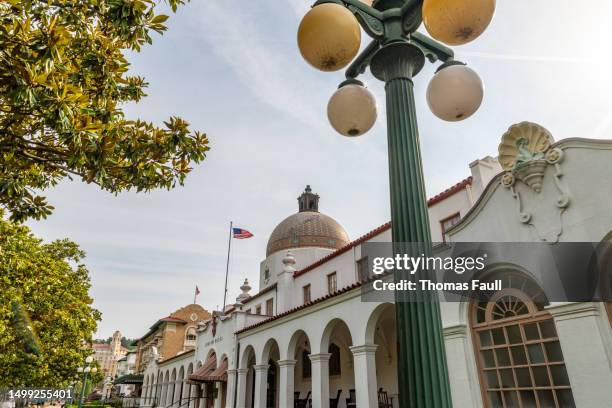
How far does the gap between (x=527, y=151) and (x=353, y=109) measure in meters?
5.98

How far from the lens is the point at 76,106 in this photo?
4.26m

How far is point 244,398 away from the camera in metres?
18.5

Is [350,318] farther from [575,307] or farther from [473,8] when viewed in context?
[473,8]

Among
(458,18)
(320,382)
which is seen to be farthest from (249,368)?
(458,18)

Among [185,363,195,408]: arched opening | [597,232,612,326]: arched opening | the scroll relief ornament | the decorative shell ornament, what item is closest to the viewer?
[597,232,612,326]: arched opening

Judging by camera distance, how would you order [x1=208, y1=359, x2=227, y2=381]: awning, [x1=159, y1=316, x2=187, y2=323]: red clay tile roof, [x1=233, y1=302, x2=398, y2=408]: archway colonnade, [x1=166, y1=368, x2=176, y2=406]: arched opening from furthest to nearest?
[x1=159, y1=316, x2=187, y2=323]: red clay tile roof → [x1=166, y1=368, x2=176, y2=406]: arched opening → [x1=208, y1=359, x2=227, y2=381]: awning → [x1=233, y1=302, x2=398, y2=408]: archway colonnade

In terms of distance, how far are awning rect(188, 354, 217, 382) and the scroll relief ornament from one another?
1801 centimetres

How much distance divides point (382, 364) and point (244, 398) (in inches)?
293

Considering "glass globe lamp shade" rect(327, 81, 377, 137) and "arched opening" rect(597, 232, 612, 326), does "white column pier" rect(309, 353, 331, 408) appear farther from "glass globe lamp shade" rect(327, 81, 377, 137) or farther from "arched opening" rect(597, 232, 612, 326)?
"glass globe lamp shade" rect(327, 81, 377, 137)

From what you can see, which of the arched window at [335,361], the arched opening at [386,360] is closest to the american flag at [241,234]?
the arched window at [335,361]

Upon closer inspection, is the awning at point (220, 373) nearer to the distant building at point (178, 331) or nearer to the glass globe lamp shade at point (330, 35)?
the glass globe lamp shade at point (330, 35)

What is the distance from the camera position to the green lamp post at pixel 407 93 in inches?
92.0

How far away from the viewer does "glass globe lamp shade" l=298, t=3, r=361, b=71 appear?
2.71m

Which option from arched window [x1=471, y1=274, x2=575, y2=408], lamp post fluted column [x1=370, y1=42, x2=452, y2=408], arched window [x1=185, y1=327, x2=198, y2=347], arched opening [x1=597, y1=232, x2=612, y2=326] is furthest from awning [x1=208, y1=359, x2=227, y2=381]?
arched window [x1=185, y1=327, x2=198, y2=347]
